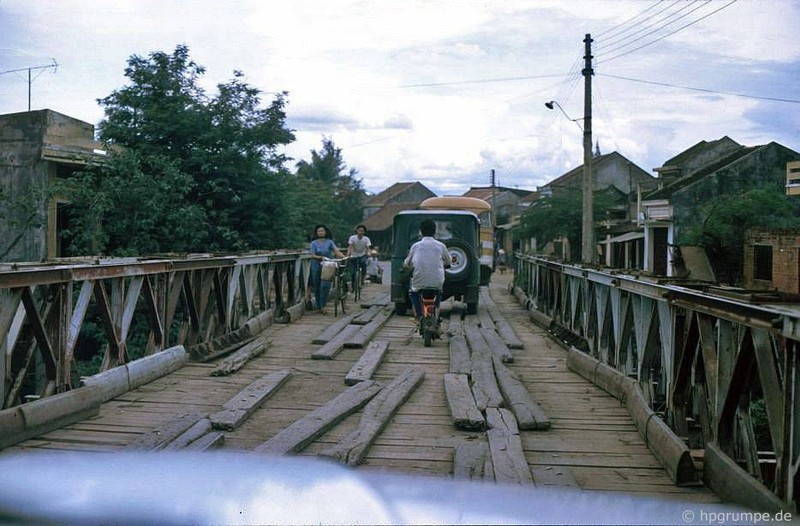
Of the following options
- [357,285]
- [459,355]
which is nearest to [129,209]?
[357,285]

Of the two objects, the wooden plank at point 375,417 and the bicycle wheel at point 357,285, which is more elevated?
the bicycle wheel at point 357,285

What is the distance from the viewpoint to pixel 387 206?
252 feet

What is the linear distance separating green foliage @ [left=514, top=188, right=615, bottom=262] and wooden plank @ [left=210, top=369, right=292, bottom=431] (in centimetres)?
3399

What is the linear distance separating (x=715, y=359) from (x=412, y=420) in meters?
2.54

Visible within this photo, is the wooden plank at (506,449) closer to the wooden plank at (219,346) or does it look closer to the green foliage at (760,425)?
the wooden plank at (219,346)

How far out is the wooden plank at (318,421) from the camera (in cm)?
526

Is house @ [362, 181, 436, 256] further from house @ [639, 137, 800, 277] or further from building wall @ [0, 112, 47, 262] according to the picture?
building wall @ [0, 112, 47, 262]

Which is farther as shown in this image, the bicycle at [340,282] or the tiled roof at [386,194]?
the tiled roof at [386,194]

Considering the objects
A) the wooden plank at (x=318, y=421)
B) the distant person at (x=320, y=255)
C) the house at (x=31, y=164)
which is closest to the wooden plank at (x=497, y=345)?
the wooden plank at (x=318, y=421)

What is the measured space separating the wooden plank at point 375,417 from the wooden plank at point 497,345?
4.98 feet

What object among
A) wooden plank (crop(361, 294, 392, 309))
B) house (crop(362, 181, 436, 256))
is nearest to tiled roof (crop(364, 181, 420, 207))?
house (crop(362, 181, 436, 256))

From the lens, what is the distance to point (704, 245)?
26.4 m

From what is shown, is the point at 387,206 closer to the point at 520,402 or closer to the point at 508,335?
the point at 508,335

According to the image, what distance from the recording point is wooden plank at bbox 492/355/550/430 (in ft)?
20.3
